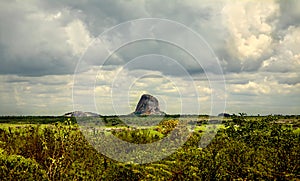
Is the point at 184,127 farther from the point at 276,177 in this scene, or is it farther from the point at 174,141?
the point at 276,177

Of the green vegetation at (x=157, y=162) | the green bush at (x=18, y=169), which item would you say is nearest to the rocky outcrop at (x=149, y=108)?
the green vegetation at (x=157, y=162)

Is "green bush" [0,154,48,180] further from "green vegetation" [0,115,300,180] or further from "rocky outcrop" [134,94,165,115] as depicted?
"rocky outcrop" [134,94,165,115]

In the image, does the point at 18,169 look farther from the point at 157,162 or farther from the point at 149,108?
the point at 149,108

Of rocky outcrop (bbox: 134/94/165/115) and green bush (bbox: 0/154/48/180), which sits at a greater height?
rocky outcrop (bbox: 134/94/165/115)

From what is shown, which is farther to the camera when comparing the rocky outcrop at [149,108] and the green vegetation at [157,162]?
the rocky outcrop at [149,108]

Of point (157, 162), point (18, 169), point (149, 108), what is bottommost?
point (18, 169)

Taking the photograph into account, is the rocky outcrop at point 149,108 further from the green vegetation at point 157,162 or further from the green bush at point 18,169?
the green bush at point 18,169

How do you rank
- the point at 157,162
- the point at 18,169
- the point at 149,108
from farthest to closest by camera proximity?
the point at 149,108 < the point at 157,162 < the point at 18,169

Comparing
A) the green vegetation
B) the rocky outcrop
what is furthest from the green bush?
the rocky outcrop

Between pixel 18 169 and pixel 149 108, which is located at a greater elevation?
pixel 149 108

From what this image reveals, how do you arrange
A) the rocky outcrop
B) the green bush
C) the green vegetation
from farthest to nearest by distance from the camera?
the rocky outcrop → the green bush → the green vegetation

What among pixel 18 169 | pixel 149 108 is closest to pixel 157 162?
pixel 18 169

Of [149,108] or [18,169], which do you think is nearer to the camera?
[18,169]

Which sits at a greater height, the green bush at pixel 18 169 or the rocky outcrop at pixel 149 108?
the rocky outcrop at pixel 149 108
